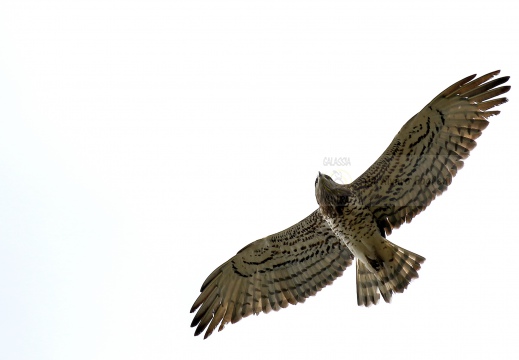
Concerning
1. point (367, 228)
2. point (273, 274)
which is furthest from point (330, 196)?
point (273, 274)

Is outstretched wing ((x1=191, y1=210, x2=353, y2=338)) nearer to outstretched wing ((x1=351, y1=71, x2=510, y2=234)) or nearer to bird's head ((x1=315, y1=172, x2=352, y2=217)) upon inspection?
bird's head ((x1=315, y1=172, x2=352, y2=217))

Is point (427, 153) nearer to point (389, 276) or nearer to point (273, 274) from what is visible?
point (389, 276)

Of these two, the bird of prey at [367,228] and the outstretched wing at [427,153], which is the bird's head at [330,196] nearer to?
the bird of prey at [367,228]

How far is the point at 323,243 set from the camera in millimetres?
14406

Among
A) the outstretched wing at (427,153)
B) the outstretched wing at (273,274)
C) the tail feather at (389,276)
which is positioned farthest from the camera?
the outstretched wing at (273,274)

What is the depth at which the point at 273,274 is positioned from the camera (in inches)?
570

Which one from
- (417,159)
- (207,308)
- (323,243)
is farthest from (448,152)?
(207,308)

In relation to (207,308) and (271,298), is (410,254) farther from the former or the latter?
(207,308)

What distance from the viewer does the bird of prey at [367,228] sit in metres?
13.4

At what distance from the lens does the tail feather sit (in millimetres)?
13641

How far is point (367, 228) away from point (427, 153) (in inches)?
62.4

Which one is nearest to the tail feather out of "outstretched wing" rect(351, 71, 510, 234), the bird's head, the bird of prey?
the bird of prey

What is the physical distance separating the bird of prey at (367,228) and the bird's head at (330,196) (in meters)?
0.02

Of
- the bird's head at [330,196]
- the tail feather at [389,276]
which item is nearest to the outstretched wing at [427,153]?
Result: the bird's head at [330,196]
